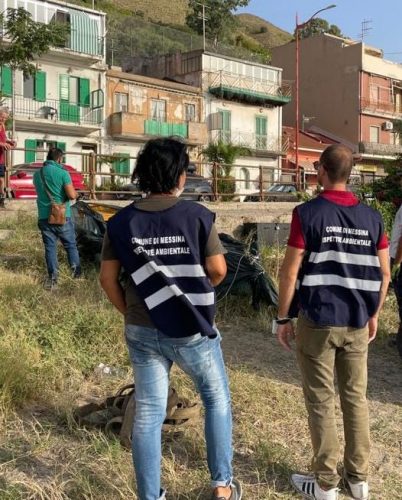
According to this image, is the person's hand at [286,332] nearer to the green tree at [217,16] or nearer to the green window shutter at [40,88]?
the green window shutter at [40,88]

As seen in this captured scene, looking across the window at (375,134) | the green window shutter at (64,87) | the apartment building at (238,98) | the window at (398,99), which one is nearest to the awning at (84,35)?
the green window shutter at (64,87)

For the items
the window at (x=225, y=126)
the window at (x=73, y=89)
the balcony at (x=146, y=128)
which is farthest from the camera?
the window at (x=225, y=126)

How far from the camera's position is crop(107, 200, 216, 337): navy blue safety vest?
7.64ft

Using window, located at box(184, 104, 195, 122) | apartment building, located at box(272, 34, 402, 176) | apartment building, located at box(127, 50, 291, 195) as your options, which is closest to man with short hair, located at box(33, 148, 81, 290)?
apartment building, located at box(127, 50, 291, 195)

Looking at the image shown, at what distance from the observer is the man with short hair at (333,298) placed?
8.71 ft

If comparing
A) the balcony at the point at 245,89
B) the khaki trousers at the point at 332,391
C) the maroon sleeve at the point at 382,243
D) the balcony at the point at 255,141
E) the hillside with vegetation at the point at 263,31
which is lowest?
the khaki trousers at the point at 332,391

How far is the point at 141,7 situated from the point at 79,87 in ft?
237

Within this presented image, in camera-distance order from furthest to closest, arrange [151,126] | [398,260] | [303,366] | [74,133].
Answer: [151,126]
[74,133]
[398,260]
[303,366]

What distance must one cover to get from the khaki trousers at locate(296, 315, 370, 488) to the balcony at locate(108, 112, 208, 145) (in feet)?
90.4

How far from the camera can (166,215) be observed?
233 cm

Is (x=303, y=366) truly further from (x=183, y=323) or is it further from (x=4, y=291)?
(x=4, y=291)

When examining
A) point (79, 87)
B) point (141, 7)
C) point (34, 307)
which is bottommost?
point (34, 307)

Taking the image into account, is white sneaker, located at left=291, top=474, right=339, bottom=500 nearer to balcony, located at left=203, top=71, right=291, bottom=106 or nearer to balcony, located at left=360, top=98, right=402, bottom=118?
balcony, located at left=203, top=71, right=291, bottom=106

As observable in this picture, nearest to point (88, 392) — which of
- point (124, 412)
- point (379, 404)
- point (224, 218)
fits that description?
point (124, 412)
